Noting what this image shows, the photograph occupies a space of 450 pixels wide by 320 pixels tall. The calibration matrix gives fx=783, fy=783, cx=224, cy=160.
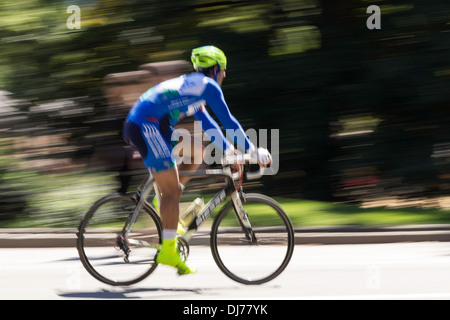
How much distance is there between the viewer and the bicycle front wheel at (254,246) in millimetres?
5930

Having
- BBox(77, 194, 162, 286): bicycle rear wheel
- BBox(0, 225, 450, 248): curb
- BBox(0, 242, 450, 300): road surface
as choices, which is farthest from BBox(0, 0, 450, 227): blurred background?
BBox(77, 194, 162, 286): bicycle rear wheel

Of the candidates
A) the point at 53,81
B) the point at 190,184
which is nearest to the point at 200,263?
the point at 190,184

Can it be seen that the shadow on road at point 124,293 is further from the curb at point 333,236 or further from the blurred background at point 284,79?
the blurred background at point 284,79

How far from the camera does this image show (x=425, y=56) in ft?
36.0

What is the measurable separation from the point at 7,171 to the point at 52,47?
1888mm

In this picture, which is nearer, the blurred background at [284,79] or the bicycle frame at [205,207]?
the bicycle frame at [205,207]

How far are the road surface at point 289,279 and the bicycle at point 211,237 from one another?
0.15 m

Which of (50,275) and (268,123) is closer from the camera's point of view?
(50,275)

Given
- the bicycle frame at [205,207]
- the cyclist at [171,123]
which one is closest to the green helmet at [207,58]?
the cyclist at [171,123]

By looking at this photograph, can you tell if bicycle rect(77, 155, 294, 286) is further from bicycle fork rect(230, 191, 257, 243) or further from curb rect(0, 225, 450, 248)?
curb rect(0, 225, 450, 248)

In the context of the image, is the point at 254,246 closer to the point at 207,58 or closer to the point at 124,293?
the point at 124,293

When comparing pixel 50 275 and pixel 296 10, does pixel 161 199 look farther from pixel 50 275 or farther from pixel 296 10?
pixel 296 10

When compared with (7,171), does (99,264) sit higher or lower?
higher

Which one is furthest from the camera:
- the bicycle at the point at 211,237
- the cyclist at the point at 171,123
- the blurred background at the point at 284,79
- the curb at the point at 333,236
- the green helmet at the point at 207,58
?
the blurred background at the point at 284,79
